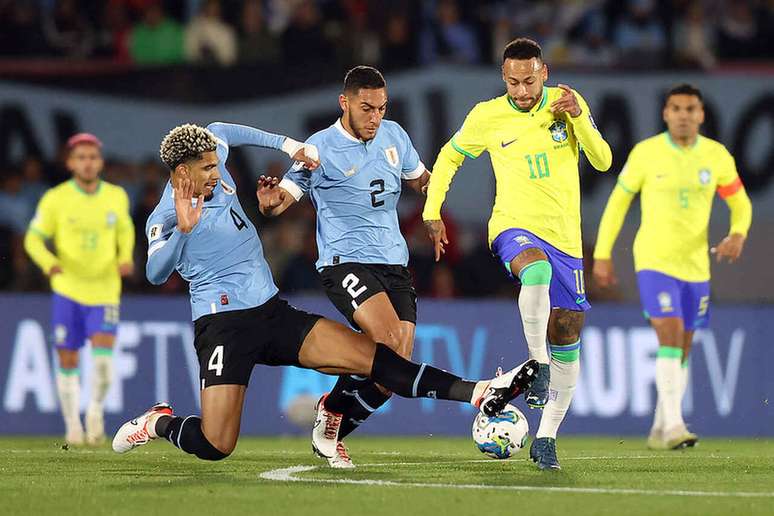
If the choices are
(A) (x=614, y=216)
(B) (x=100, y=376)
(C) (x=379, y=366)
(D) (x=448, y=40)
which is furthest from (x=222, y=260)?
(D) (x=448, y=40)

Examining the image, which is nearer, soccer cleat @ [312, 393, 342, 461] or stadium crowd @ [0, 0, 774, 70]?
soccer cleat @ [312, 393, 342, 461]

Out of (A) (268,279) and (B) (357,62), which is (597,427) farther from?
(A) (268,279)

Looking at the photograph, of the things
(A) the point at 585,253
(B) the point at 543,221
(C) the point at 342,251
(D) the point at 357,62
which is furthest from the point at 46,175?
(B) the point at 543,221

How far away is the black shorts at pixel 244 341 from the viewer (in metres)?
8.75

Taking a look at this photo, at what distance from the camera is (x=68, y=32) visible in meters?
16.8

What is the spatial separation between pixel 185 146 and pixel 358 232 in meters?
1.56

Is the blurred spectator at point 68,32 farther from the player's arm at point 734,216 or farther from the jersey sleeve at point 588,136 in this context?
the jersey sleeve at point 588,136

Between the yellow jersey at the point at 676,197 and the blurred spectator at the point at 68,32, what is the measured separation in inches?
287

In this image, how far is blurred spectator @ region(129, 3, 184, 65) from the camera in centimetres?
1692

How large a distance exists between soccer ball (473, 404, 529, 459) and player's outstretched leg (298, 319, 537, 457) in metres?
0.33

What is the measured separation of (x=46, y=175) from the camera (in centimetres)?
1577

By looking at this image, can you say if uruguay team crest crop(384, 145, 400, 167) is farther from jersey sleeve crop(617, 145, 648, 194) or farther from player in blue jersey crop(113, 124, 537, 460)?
jersey sleeve crop(617, 145, 648, 194)

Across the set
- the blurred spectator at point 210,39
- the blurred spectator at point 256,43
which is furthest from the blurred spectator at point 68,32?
the blurred spectator at point 256,43

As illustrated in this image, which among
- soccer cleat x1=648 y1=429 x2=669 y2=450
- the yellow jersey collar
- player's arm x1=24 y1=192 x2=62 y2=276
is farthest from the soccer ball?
Answer: player's arm x1=24 y1=192 x2=62 y2=276
